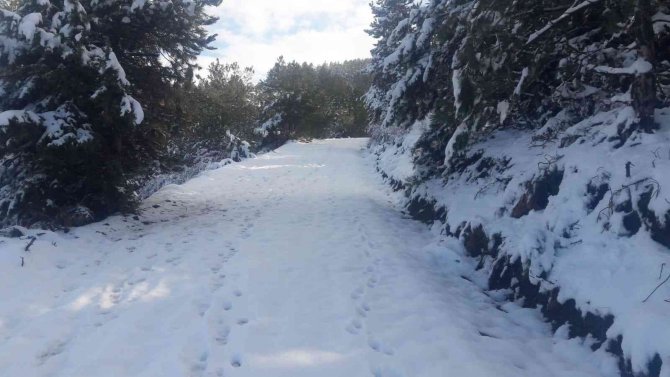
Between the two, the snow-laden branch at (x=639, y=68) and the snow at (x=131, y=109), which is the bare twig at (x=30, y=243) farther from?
the snow-laden branch at (x=639, y=68)

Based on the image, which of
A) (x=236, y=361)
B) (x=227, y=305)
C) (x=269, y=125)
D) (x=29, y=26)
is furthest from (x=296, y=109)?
(x=236, y=361)

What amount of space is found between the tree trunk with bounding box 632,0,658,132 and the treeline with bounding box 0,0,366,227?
22.8 feet

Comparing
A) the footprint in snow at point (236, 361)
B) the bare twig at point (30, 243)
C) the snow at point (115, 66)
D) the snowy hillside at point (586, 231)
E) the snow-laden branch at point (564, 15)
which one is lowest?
the footprint in snow at point (236, 361)

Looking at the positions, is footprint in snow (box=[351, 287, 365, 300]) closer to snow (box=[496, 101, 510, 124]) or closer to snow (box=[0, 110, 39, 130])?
snow (box=[496, 101, 510, 124])

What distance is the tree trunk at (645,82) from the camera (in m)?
4.78

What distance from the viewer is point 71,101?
7398 mm

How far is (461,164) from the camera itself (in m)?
8.54

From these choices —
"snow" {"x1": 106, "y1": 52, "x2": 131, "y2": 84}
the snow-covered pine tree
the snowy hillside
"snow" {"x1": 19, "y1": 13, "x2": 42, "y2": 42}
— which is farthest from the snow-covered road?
"snow" {"x1": 19, "y1": 13, "x2": 42, "y2": 42}

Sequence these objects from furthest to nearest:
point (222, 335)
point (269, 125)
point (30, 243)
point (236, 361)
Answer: point (269, 125) < point (30, 243) < point (222, 335) < point (236, 361)

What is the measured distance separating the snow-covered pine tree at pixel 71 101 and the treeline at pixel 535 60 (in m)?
4.64

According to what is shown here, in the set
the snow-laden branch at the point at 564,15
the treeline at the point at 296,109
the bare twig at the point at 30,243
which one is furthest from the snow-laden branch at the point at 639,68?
the treeline at the point at 296,109

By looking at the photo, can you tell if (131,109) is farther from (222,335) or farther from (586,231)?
(586,231)

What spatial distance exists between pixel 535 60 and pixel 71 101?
711 cm

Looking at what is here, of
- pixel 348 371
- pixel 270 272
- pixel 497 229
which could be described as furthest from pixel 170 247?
pixel 497 229
